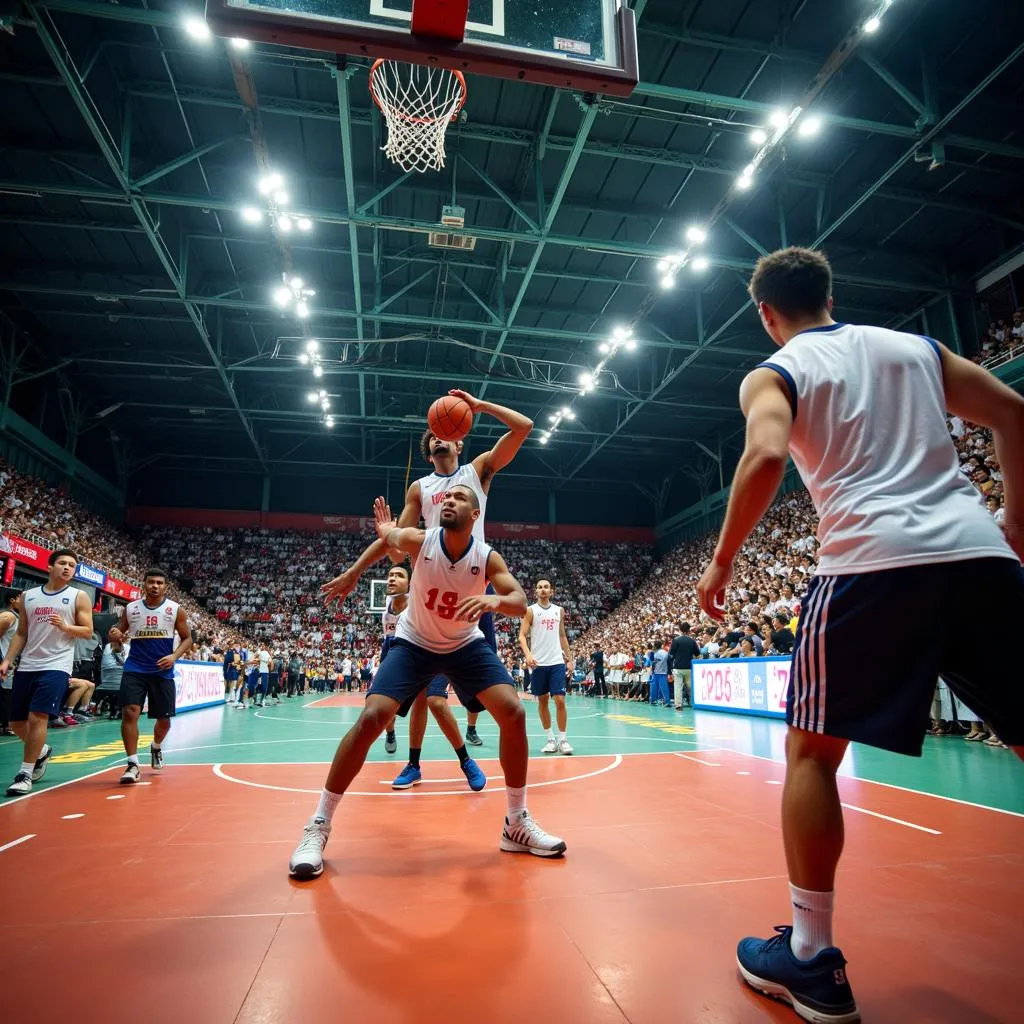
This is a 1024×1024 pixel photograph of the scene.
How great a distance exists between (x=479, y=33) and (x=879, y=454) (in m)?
4.11

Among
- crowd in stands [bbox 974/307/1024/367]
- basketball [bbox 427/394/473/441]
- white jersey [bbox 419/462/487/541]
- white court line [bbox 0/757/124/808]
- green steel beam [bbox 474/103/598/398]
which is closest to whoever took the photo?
basketball [bbox 427/394/473/441]

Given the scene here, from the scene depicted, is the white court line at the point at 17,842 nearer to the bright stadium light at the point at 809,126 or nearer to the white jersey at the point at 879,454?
the white jersey at the point at 879,454

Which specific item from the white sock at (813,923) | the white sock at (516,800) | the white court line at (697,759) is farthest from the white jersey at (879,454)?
the white court line at (697,759)

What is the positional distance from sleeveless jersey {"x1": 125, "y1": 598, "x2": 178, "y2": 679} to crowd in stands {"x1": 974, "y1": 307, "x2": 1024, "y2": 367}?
15914 millimetres

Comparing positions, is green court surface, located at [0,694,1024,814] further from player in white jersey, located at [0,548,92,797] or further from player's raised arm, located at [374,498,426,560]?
player's raised arm, located at [374,498,426,560]

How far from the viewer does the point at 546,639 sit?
780 cm

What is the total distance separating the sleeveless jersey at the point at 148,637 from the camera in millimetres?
6031

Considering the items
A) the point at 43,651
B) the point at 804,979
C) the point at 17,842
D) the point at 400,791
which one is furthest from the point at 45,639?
the point at 804,979

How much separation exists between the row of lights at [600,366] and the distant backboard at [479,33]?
14.0 metres

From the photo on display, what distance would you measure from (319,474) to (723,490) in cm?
2089

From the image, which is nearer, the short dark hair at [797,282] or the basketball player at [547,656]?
the short dark hair at [797,282]

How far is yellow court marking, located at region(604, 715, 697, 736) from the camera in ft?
34.2

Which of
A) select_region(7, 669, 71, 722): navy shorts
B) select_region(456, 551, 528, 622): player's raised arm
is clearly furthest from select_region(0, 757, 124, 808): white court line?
select_region(456, 551, 528, 622): player's raised arm

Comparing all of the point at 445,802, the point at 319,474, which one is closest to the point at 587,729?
the point at 445,802
